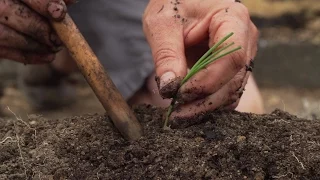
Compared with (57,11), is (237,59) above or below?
below

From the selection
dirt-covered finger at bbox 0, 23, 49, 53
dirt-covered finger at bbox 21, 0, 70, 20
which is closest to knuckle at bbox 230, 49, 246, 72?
dirt-covered finger at bbox 21, 0, 70, 20

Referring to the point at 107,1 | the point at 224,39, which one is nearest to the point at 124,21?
the point at 107,1

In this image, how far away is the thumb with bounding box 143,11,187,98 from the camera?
4.48 ft

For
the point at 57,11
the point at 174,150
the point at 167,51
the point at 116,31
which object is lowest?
the point at 174,150

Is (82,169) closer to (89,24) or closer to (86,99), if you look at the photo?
(89,24)

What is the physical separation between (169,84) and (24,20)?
2.08 ft

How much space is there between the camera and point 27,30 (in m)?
1.79

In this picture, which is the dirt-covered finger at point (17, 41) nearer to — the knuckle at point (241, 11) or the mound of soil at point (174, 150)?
the mound of soil at point (174, 150)

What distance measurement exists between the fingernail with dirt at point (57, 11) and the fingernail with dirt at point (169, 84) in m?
0.36

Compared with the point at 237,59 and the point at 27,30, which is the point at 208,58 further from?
the point at 27,30

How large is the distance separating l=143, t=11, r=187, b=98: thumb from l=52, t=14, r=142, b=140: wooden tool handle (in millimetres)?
103

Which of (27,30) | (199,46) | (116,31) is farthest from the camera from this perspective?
(116,31)

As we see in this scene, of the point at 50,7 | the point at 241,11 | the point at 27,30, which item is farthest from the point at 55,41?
the point at 241,11

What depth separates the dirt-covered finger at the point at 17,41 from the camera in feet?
5.98
